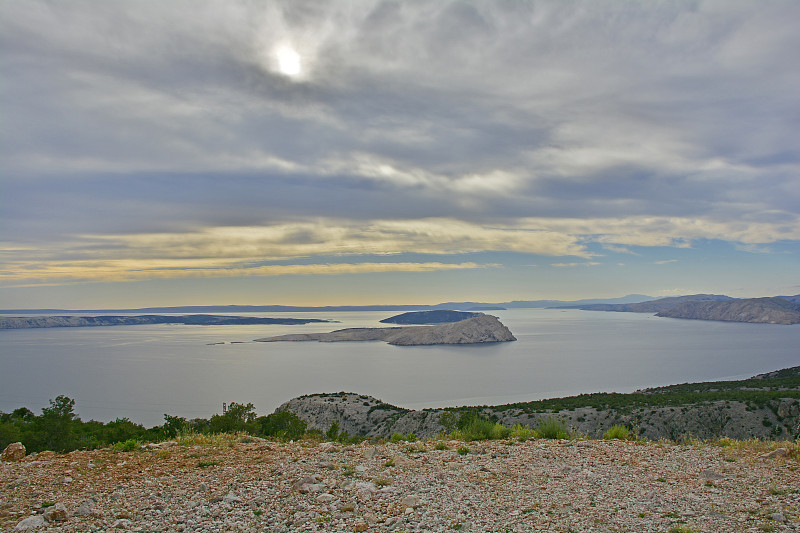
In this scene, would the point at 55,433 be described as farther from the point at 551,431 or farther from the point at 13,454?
the point at 551,431

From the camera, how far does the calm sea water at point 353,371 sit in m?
93.5

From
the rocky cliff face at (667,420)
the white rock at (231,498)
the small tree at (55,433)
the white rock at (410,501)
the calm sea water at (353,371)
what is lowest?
the calm sea water at (353,371)

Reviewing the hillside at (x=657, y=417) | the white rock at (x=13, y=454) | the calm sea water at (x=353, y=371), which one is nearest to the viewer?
the white rock at (x=13, y=454)

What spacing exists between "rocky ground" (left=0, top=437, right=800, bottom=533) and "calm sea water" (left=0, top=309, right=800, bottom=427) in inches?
3003

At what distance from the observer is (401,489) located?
7.83m

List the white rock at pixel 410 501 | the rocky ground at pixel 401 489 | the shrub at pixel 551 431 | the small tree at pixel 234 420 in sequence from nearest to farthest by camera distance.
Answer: the rocky ground at pixel 401 489
the white rock at pixel 410 501
the shrub at pixel 551 431
the small tree at pixel 234 420

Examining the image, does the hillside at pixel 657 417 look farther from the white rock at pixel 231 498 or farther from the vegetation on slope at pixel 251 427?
the white rock at pixel 231 498

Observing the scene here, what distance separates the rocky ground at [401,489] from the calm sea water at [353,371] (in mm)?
76265

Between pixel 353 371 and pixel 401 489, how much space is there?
121635 millimetres

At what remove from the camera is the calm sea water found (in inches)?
3681

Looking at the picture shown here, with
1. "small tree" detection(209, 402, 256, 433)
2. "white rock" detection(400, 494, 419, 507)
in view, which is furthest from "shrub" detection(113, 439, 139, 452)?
"small tree" detection(209, 402, 256, 433)

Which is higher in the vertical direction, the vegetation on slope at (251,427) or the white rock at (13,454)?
the white rock at (13,454)

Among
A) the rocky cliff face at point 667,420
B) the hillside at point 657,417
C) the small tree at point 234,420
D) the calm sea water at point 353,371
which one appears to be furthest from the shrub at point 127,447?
→ the calm sea water at point 353,371

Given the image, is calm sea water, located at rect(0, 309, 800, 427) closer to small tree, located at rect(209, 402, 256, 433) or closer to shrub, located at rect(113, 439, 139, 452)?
small tree, located at rect(209, 402, 256, 433)
